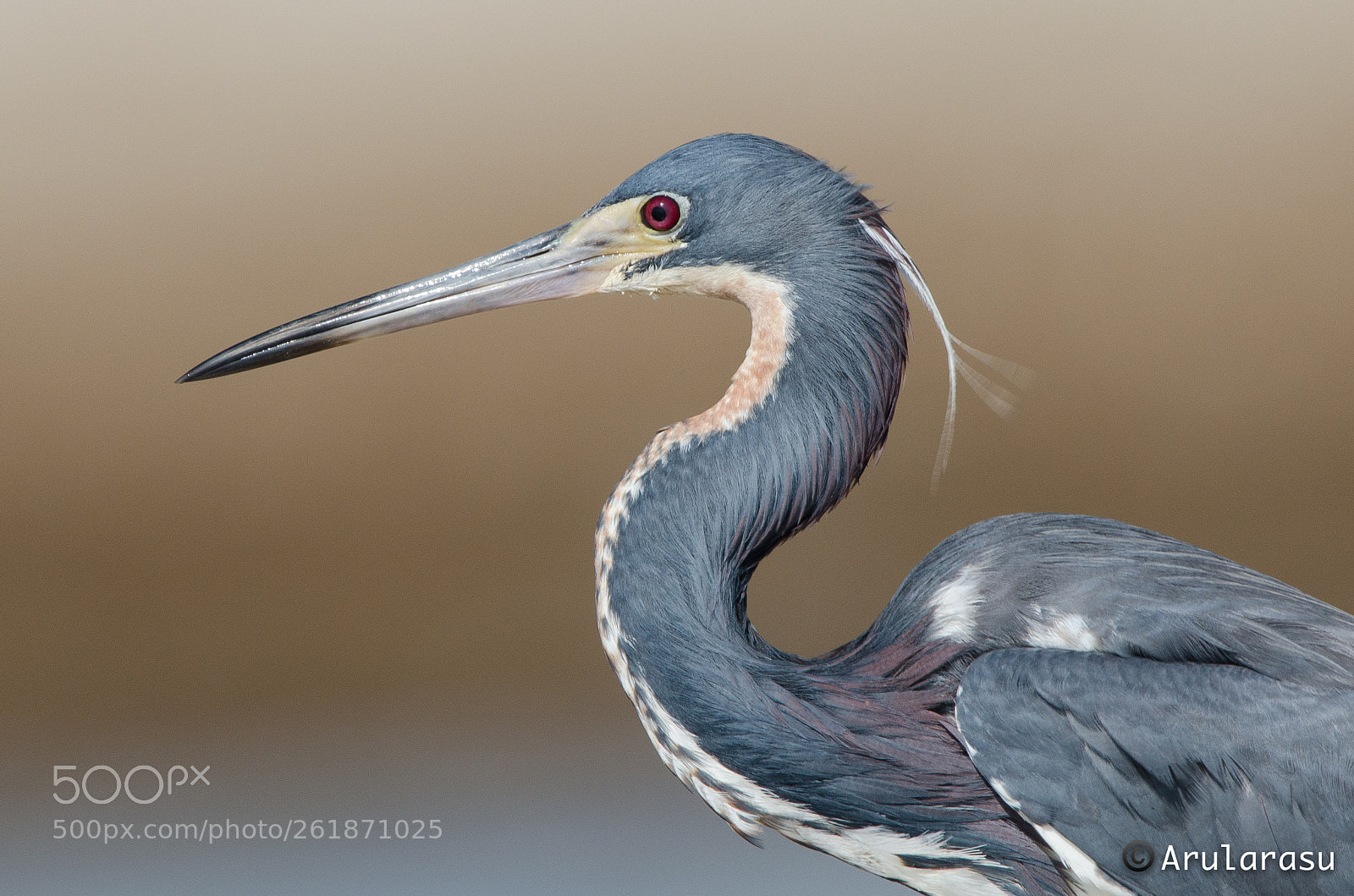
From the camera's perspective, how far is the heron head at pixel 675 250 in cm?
141

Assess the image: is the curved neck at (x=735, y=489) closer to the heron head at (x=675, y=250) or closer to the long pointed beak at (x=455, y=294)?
the heron head at (x=675, y=250)

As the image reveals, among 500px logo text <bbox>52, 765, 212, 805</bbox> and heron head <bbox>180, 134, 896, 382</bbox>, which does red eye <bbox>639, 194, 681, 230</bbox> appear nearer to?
heron head <bbox>180, 134, 896, 382</bbox>

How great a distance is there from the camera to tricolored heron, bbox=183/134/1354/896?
4.06ft

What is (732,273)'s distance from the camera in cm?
145

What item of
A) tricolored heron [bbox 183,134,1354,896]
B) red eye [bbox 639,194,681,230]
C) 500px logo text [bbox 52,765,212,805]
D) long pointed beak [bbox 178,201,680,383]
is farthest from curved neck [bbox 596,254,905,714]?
500px logo text [bbox 52,765,212,805]

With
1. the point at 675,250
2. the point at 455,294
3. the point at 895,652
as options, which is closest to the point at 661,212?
the point at 675,250

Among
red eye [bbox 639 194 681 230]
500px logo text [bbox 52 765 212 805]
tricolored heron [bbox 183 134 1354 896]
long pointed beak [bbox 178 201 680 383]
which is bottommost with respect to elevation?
500px logo text [bbox 52 765 212 805]

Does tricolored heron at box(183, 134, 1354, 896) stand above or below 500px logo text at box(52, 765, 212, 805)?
above

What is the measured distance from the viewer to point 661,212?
57.6 inches

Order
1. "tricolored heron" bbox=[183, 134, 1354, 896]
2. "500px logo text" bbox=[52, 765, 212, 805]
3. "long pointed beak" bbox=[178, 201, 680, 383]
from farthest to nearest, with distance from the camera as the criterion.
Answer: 1. "500px logo text" bbox=[52, 765, 212, 805]
2. "long pointed beak" bbox=[178, 201, 680, 383]
3. "tricolored heron" bbox=[183, 134, 1354, 896]

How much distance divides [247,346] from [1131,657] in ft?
3.67

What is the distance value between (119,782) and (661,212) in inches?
98.9

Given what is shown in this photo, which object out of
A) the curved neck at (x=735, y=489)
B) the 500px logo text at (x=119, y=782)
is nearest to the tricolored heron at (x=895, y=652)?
the curved neck at (x=735, y=489)

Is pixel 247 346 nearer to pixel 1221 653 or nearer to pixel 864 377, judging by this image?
pixel 864 377
